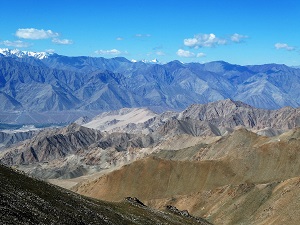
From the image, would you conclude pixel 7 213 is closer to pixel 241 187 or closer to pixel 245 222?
pixel 245 222

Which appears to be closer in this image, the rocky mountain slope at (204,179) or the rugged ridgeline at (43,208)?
the rugged ridgeline at (43,208)

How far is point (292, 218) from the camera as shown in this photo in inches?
4097

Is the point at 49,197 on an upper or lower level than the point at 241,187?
upper

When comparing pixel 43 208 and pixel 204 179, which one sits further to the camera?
pixel 204 179

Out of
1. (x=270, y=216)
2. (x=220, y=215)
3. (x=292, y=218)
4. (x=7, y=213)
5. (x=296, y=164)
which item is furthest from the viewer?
(x=296, y=164)

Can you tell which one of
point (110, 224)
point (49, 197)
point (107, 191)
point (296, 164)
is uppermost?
point (49, 197)

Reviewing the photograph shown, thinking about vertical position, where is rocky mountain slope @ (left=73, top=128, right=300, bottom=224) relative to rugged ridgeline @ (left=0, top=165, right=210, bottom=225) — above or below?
below

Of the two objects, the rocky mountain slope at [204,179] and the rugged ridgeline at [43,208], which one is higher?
the rugged ridgeline at [43,208]

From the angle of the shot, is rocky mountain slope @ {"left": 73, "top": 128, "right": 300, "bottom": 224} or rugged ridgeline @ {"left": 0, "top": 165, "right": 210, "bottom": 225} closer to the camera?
rugged ridgeline @ {"left": 0, "top": 165, "right": 210, "bottom": 225}

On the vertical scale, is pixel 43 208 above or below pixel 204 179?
above

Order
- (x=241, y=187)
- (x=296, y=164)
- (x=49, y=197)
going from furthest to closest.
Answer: (x=296, y=164)
(x=241, y=187)
(x=49, y=197)

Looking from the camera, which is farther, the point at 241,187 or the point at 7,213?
the point at 241,187

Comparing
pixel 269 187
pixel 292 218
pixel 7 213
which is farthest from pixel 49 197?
pixel 269 187

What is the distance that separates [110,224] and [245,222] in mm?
73709
